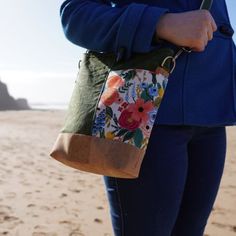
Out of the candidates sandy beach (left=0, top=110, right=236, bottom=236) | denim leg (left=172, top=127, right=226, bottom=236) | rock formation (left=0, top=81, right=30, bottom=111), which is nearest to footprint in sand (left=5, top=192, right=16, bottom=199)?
sandy beach (left=0, top=110, right=236, bottom=236)

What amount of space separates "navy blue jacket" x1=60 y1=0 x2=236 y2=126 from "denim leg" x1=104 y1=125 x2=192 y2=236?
5 centimetres

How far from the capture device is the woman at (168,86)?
96 centimetres

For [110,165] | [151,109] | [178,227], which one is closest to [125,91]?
[151,109]

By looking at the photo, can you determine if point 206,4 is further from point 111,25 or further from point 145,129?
point 145,129

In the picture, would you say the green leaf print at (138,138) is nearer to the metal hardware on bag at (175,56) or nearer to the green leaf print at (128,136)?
the green leaf print at (128,136)

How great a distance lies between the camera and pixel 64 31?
3.58 ft

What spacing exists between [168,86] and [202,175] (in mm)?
304

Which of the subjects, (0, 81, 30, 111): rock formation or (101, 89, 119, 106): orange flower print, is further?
(0, 81, 30, 111): rock formation

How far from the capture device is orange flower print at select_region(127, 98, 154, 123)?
937mm

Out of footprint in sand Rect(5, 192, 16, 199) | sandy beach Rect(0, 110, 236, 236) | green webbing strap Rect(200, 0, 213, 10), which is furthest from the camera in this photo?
footprint in sand Rect(5, 192, 16, 199)

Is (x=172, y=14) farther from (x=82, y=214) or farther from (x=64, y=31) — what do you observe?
(x=82, y=214)

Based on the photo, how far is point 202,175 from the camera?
1165mm

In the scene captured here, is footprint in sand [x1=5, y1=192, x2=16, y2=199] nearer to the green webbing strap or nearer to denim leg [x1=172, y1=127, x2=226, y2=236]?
denim leg [x1=172, y1=127, x2=226, y2=236]

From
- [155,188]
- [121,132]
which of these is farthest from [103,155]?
[155,188]
